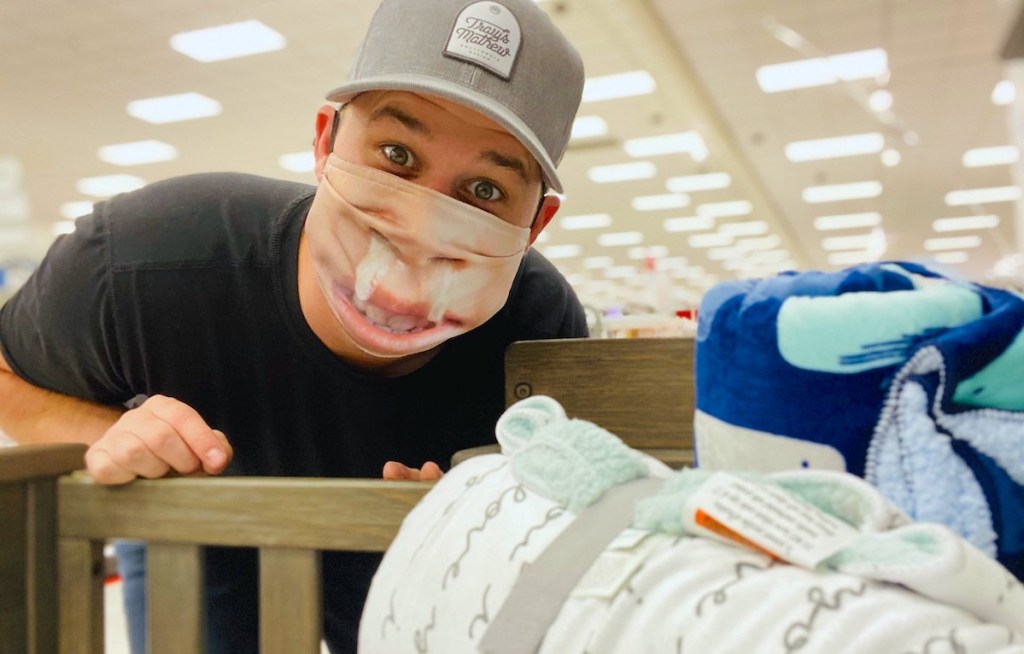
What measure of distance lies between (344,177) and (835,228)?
12628 millimetres

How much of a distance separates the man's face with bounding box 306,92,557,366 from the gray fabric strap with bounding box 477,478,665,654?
0.54 m

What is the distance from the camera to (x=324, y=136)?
44.9 inches

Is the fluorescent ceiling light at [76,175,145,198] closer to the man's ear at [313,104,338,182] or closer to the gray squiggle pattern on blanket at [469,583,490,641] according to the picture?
the man's ear at [313,104,338,182]

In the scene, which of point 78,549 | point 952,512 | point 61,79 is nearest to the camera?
point 952,512

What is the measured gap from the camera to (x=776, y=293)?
56 cm

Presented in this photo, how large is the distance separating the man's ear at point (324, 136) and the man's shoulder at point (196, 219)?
0.33ft

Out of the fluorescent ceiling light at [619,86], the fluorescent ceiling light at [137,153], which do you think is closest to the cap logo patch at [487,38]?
the fluorescent ceiling light at [619,86]

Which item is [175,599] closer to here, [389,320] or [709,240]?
[389,320]

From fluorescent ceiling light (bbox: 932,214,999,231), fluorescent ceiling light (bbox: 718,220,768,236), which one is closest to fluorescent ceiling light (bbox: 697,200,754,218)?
fluorescent ceiling light (bbox: 718,220,768,236)

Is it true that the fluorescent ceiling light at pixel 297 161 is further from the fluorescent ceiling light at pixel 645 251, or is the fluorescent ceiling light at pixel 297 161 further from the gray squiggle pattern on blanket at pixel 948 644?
the gray squiggle pattern on blanket at pixel 948 644

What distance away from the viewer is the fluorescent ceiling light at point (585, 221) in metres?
11.3

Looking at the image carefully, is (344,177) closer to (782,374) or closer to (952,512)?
(782,374)

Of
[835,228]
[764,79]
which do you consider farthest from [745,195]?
[764,79]

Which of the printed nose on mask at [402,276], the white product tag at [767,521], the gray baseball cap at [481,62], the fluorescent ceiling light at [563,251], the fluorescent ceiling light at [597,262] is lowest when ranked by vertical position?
the fluorescent ceiling light at [597,262]
